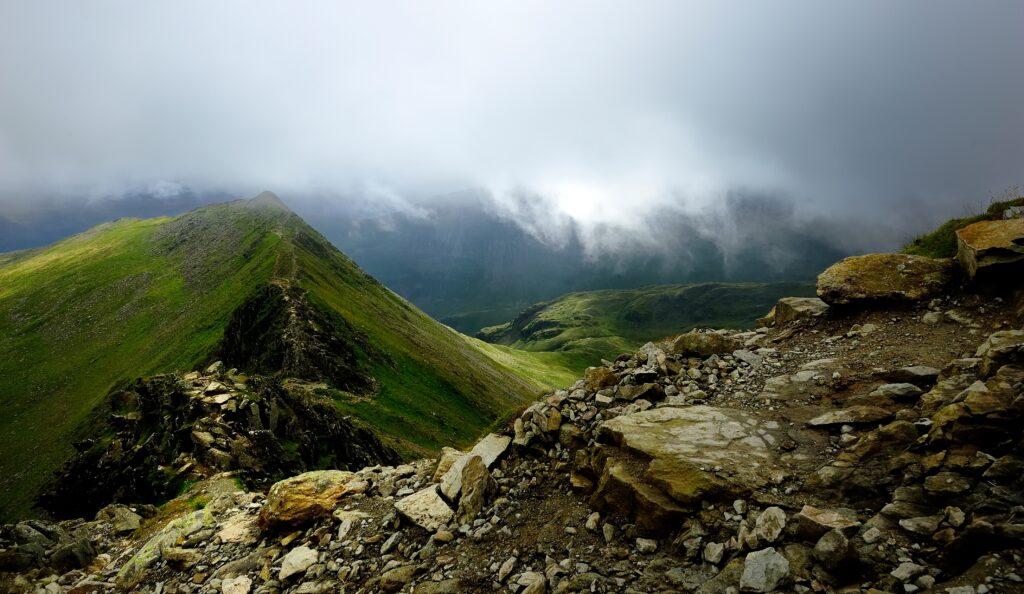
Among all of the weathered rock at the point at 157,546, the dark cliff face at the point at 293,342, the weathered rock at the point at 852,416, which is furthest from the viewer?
the dark cliff face at the point at 293,342

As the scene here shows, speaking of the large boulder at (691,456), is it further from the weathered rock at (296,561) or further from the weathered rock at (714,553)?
the weathered rock at (296,561)

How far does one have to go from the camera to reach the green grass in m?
15.9

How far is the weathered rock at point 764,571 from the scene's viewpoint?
264 inches

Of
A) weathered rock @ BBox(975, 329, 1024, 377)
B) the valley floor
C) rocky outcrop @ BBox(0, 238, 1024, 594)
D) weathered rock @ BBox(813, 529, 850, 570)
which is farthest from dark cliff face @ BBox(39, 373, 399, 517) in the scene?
weathered rock @ BBox(975, 329, 1024, 377)

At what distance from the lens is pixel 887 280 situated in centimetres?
1444

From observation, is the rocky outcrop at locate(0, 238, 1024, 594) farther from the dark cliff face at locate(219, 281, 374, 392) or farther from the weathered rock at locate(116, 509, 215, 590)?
the dark cliff face at locate(219, 281, 374, 392)

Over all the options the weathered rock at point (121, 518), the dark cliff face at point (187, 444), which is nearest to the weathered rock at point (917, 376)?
the weathered rock at point (121, 518)

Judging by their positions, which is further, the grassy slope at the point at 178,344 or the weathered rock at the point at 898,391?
the grassy slope at the point at 178,344

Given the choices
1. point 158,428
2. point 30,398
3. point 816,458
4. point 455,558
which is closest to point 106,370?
point 30,398

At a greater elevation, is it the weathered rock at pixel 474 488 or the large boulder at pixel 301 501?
the weathered rock at pixel 474 488

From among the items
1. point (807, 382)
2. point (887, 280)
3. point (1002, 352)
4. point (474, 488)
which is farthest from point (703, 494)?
point (887, 280)

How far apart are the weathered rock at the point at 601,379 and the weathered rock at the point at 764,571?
21.8 ft

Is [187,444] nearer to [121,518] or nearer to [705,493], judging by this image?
[121,518]

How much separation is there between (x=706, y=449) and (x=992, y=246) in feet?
35.6
